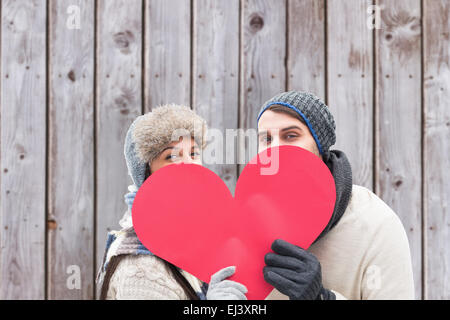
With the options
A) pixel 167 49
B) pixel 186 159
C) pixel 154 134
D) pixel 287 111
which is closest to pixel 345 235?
pixel 287 111

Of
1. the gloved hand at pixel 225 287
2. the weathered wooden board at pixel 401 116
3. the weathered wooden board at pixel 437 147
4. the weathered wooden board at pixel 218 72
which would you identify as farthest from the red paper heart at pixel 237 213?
the weathered wooden board at pixel 437 147

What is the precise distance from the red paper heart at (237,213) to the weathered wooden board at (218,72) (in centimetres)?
63

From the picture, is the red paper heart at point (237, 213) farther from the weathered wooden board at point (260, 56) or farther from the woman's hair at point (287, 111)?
the weathered wooden board at point (260, 56)

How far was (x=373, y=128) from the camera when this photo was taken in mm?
1499

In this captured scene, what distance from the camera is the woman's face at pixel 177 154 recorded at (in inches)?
39.9

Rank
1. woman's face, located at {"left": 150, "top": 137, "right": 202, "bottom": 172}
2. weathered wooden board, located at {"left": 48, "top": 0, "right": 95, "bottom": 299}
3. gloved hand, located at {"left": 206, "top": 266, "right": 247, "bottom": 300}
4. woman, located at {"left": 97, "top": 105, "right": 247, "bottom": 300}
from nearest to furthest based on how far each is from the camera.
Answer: gloved hand, located at {"left": 206, "top": 266, "right": 247, "bottom": 300} → woman, located at {"left": 97, "top": 105, "right": 247, "bottom": 300} → woman's face, located at {"left": 150, "top": 137, "right": 202, "bottom": 172} → weathered wooden board, located at {"left": 48, "top": 0, "right": 95, "bottom": 299}

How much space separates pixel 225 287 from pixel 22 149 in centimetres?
109

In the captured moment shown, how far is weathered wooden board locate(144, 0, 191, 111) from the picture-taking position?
4.83 feet

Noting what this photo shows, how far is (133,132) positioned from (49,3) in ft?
2.59

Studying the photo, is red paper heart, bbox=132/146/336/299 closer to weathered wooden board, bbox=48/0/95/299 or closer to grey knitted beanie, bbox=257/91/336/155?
grey knitted beanie, bbox=257/91/336/155

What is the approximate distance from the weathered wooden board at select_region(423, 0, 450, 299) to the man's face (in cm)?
81

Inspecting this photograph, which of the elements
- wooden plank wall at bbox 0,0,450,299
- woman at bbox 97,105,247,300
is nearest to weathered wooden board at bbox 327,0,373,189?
wooden plank wall at bbox 0,0,450,299

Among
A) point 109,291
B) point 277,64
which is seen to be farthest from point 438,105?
point 109,291

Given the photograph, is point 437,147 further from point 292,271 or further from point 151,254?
point 151,254
